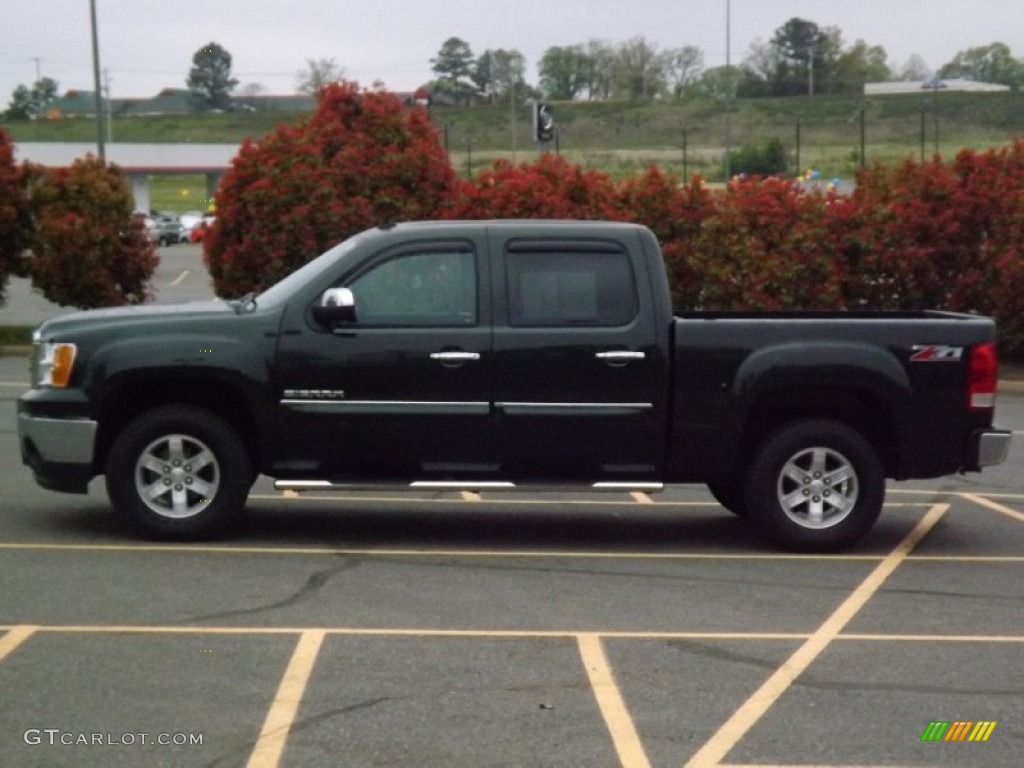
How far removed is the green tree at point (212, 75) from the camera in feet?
483

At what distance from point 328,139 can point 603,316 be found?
48.3ft

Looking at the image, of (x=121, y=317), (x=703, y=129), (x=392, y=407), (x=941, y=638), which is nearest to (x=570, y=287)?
(x=392, y=407)

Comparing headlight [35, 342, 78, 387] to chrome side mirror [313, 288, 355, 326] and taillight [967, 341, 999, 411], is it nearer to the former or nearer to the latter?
chrome side mirror [313, 288, 355, 326]

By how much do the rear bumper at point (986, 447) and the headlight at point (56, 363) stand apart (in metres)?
5.64

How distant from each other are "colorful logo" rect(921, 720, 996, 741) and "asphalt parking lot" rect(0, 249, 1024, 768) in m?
0.02

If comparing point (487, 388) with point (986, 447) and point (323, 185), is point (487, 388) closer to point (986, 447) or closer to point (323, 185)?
point (986, 447)

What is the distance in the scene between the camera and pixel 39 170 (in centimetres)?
2662

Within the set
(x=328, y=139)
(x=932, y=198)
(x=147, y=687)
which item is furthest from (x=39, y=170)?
(x=147, y=687)

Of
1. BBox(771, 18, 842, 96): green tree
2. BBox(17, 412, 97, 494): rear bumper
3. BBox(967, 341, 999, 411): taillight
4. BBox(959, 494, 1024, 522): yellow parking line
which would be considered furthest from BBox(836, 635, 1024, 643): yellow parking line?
BBox(771, 18, 842, 96): green tree

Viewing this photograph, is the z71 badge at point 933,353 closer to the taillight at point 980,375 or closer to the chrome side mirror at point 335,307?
the taillight at point 980,375

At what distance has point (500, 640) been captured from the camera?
25.9 ft

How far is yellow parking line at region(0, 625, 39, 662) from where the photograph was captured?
7484 millimetres

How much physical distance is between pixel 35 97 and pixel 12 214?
13636 cm

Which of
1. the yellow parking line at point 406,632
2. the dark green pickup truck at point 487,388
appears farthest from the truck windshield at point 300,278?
the yellow parking line at point 406,632
